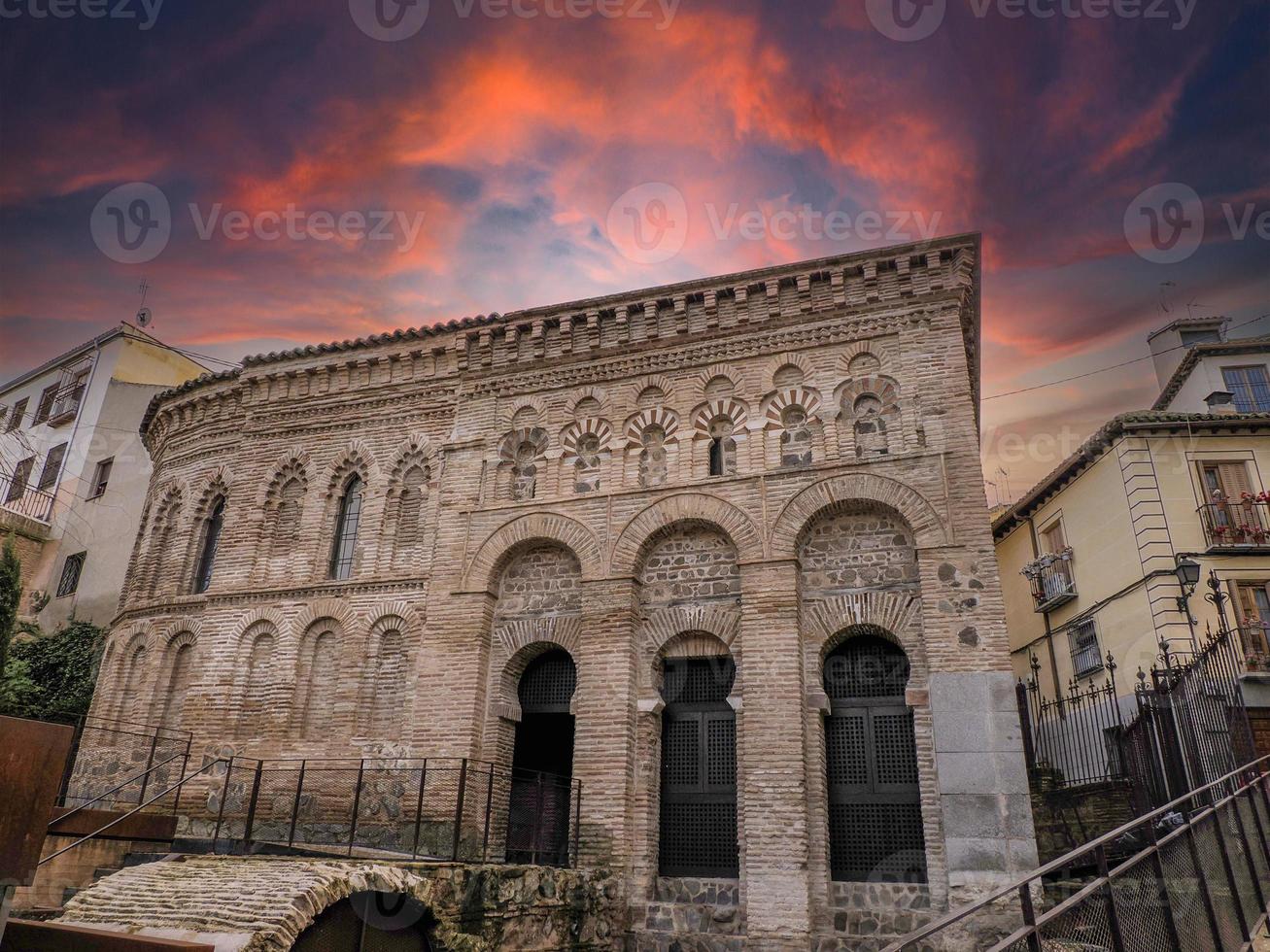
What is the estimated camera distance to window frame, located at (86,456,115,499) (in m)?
25.3

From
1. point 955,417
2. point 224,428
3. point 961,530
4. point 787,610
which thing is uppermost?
point 224,428

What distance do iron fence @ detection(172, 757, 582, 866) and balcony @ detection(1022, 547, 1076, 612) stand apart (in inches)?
513

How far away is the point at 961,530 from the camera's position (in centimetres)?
1160

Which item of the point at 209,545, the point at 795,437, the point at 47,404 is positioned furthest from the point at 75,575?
the point at 795,437

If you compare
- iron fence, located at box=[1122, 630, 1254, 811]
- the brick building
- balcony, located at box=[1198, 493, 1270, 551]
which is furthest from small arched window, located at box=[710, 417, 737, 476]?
balcony, located at box=[1198, 493, 1270, 551]

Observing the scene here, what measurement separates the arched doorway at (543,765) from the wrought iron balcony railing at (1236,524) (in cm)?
1361

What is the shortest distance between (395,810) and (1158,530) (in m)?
15.6

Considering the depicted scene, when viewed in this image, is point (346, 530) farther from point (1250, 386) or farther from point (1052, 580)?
point (1250, 386)

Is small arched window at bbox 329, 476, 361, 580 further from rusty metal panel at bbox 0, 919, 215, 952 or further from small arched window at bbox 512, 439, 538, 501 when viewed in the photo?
rusty metal panel at bbox 0, 919, 215, 952

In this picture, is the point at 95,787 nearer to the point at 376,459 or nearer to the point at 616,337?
the point at 376,459

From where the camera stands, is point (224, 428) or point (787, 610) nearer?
point (787, 610)

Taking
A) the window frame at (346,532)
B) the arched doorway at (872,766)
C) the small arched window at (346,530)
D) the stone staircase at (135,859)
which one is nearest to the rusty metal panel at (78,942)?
the stone staircase at (135,859)

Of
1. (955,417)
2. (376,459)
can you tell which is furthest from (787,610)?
(376,459)

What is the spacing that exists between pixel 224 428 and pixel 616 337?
8.74 meters
